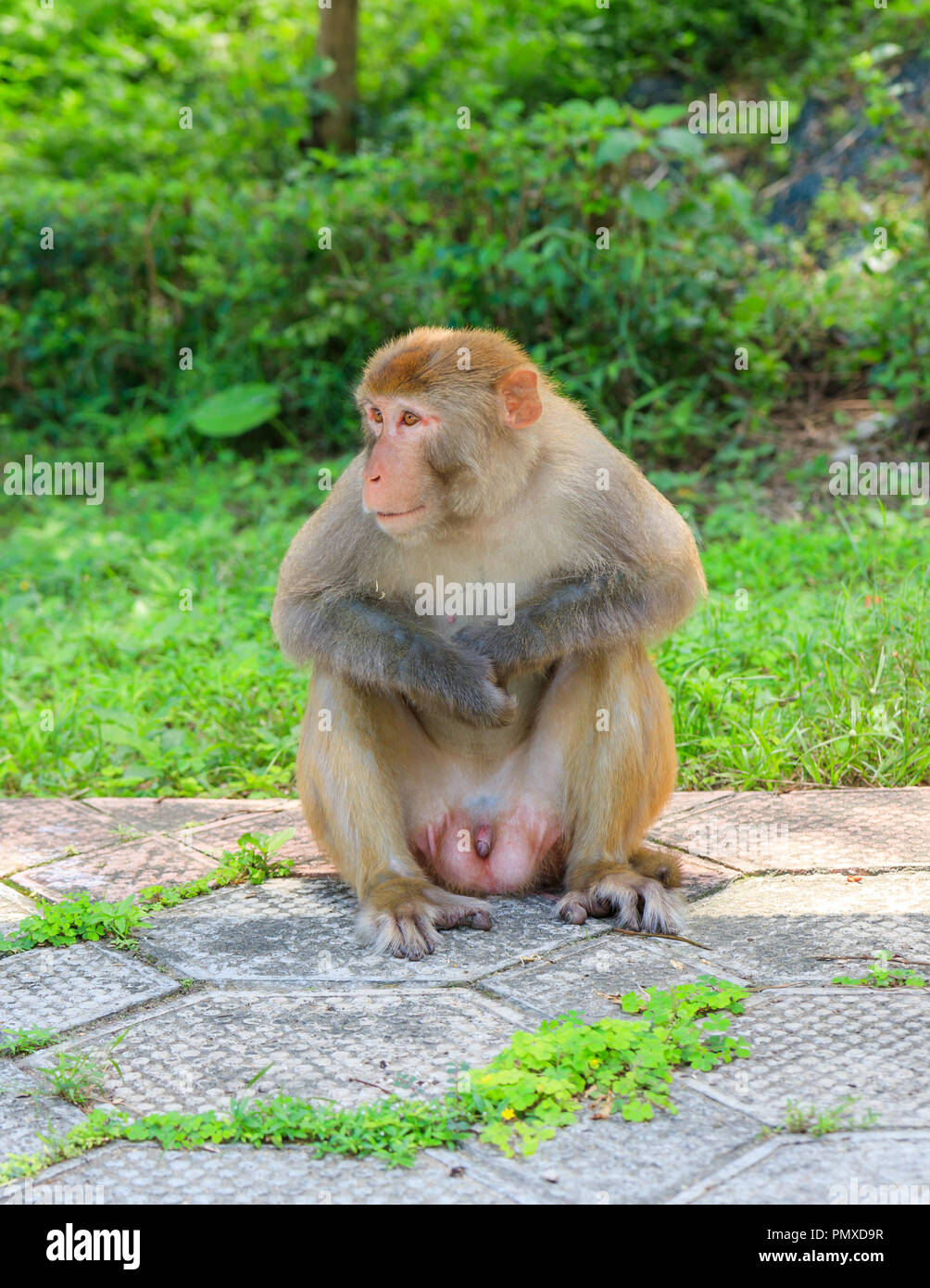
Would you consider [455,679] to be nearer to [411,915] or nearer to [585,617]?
[585,617]

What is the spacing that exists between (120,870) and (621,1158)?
6.64 feet

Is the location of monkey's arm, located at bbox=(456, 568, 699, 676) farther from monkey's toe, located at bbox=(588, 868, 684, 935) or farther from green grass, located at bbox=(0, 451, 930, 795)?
green grass, located at bbox=(0, 451, 930, 795)

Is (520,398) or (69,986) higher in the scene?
(520,398)

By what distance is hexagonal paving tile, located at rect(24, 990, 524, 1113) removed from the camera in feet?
8.92

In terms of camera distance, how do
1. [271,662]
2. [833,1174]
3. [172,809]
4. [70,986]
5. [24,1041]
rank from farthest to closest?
1. [271,662]
2. [172,809]
3. [70,986]
4. [24,1041]
5. [833,1174]

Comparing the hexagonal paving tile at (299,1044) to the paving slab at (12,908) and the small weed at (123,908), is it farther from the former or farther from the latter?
the paving slab at (12,908)

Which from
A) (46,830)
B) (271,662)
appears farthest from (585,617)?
(271,662)

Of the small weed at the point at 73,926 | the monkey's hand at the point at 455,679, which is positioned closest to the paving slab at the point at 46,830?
the small weed at the point at 73,926

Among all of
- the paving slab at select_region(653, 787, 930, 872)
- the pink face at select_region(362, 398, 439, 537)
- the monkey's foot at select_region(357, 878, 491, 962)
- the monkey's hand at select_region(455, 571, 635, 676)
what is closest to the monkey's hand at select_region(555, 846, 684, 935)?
the monkey's foot at select_region(357, 878, 491, 962)

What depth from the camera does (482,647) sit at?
3652 millimetres

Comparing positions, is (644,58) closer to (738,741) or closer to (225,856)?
(738,741)

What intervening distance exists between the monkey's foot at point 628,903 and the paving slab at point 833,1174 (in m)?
1.03

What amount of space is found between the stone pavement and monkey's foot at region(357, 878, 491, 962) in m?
0.04

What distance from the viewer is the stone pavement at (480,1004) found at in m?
2.37
